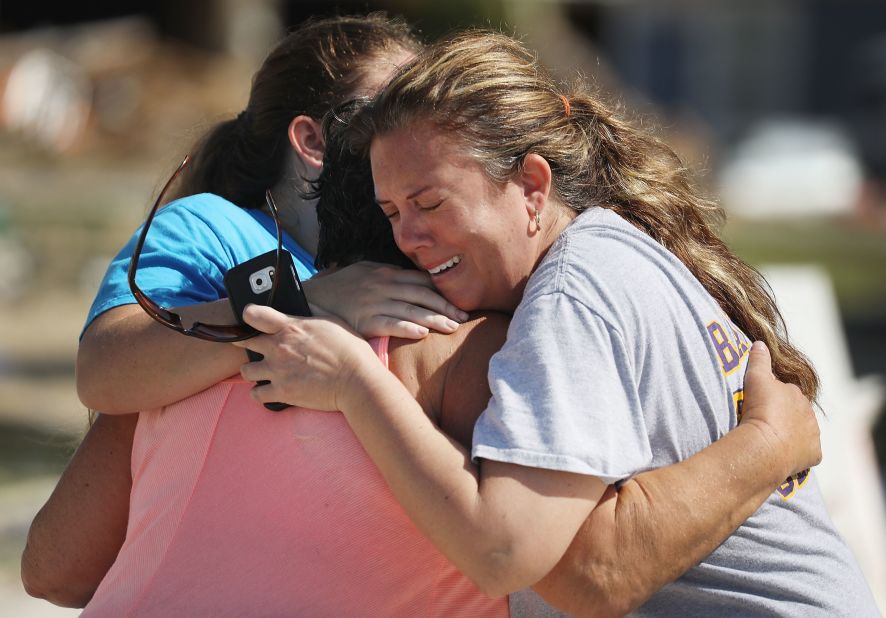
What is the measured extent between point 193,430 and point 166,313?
19 cm

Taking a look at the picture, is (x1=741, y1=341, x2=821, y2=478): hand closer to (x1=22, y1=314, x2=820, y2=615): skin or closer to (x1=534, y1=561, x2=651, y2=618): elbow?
(x1=22, y1=314, x2=820, y2=615): skin

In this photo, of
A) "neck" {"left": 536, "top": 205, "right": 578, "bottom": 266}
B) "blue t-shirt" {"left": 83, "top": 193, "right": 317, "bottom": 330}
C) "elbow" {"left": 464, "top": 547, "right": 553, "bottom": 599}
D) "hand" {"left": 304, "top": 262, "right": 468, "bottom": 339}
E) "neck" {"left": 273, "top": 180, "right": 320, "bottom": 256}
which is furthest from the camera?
"neck" {"left": 273, "top": 180, "right": 320, "bottom": 256}

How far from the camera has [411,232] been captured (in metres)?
1.81

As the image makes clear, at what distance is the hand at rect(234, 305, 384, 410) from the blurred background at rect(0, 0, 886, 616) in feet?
2.66

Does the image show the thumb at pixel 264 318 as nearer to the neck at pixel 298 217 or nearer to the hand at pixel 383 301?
the hand at pixel 383 301

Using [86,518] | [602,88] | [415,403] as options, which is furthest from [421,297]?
[86,518]

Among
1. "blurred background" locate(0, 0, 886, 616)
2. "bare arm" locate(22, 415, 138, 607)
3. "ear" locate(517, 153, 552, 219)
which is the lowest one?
"blurred background" locate(0, 0, 886, 616)

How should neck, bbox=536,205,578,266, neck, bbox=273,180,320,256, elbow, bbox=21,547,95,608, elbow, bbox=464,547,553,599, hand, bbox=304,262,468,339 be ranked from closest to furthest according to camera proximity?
1. elbow, bbox=464,547,553,599
2. hand, bbox=304,262,468,339
3. neck, bbox=536,205,578,266
4. elbow, bbox=21,547,95,608
5. neck, bbox=273,180,320,256

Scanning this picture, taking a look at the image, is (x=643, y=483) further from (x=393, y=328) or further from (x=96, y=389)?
(x=96, y=389)

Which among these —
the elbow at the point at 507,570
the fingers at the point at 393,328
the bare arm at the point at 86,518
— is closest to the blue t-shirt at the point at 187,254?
the bare arm at the point at 86,518

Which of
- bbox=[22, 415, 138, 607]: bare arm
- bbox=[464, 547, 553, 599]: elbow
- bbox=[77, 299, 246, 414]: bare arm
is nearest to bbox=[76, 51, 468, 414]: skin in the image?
bbox=[77, 299, 246, 414]: bare arm

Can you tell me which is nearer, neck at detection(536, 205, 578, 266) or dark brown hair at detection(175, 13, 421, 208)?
neck at detection(536, 205, 578, 266)

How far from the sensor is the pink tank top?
1710 millimetres

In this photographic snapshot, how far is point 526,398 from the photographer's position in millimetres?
1578
